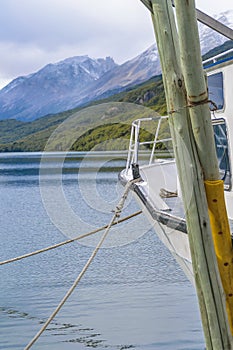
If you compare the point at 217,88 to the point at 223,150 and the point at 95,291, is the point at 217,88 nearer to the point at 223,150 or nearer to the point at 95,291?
the point at 223,150

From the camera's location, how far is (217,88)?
7164 millimetres

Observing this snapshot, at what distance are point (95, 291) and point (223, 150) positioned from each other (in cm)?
960

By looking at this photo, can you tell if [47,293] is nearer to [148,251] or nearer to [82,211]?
[148,251]

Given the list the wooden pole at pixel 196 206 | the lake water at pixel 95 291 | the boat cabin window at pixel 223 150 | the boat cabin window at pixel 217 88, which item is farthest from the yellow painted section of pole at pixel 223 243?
the boat cabin window at pixel 217 88

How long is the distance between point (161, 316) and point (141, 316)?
432 mm

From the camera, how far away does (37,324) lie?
1277 centimetres

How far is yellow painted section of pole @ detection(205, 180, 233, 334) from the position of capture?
13.1 feet

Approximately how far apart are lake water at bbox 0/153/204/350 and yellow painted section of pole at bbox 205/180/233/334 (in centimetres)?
113

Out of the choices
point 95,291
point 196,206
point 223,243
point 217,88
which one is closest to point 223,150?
point 217,88

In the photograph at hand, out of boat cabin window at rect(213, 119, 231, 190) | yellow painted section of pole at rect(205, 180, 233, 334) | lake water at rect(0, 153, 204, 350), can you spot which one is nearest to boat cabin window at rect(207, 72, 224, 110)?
boat cabin window at rect(213, 119, 231, 190)

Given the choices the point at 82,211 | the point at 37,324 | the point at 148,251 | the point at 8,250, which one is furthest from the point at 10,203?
the point at 37,324

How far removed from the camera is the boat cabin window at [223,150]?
7.02 meters

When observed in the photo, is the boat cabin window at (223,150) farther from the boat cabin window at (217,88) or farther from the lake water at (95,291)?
the lake water at (95,291)

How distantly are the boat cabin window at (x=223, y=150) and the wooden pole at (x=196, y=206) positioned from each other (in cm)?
317
